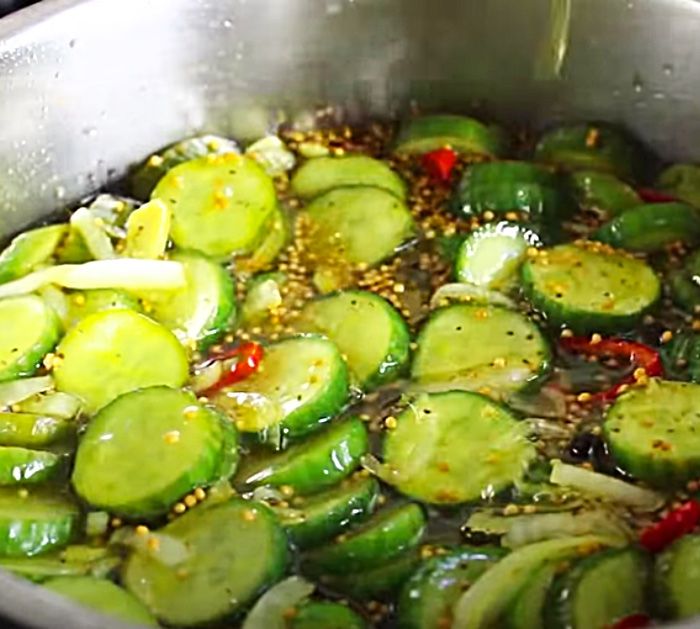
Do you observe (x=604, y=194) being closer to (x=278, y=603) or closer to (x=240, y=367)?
(x=240, y=367)

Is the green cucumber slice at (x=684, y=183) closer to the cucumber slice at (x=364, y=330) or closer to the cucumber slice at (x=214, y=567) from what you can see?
the cucumber slice at (x=364, y=330)

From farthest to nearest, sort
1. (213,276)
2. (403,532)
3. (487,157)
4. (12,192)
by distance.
→ (487,157) < (12,192) < (213,276) < (403,532)

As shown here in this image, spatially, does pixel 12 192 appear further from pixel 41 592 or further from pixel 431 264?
pixel 41 592

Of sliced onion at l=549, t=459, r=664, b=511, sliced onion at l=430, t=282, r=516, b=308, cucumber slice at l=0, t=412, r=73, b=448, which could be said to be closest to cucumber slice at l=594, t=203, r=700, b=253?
sliced onion at l=430, t=282, r=516, b=308

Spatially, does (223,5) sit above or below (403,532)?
above

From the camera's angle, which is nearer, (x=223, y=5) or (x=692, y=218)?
(x=692, y=218)

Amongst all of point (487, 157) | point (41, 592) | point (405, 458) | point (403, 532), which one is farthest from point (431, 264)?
point (41, 592)

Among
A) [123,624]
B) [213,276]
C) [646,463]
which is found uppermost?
[123,624]

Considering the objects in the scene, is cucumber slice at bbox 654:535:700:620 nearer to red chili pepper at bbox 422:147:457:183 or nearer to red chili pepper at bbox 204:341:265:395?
red chili pepper at bbox 204:341:265:395

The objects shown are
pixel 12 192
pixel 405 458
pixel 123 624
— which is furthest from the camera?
pixel 12 192
